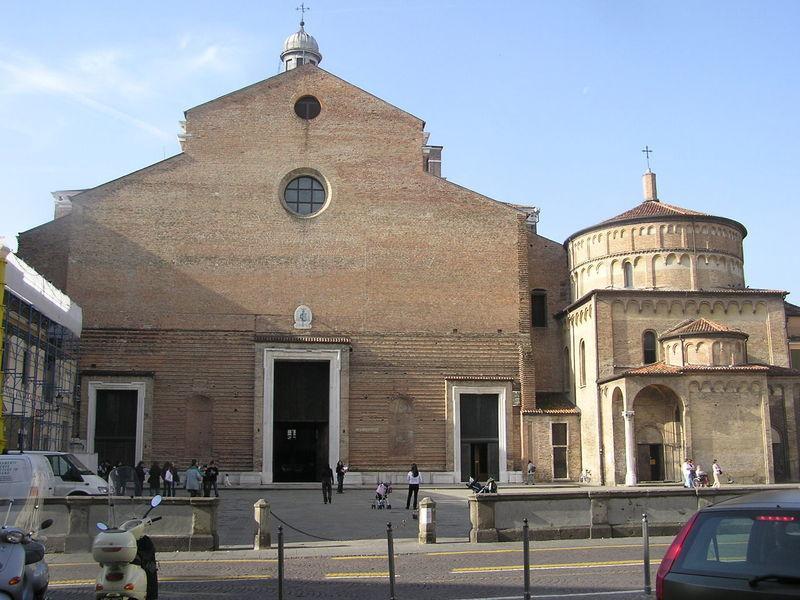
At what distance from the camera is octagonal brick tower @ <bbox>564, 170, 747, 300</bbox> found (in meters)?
38.7

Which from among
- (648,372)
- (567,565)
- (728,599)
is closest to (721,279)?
(648,372)

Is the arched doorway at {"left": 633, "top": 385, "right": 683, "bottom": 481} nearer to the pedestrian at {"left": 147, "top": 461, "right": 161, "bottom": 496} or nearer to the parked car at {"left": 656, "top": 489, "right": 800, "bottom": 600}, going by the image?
the pedestrian at {"left": 147, "top": 461, "right": 161, "bottom": 496}

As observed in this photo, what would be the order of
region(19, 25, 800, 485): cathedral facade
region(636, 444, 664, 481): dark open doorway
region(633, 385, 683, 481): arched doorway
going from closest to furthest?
region(19, 25, 800, 485): cathedral facade
region(633, 385, 683, 481): arched doorway
region(636, 444, 664, 481): dark open doorway

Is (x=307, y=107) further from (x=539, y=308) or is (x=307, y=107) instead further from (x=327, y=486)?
(x=327, y=486)

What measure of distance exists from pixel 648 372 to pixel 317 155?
15625mm

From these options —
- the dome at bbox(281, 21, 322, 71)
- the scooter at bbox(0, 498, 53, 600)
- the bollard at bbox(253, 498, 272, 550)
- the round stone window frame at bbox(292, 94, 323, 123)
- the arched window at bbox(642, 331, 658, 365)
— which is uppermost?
the dome at bbox(281, 21, 322, 71)

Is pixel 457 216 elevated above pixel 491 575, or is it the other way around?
pixel 457 216

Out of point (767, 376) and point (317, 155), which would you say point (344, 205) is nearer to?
point (317, 155)

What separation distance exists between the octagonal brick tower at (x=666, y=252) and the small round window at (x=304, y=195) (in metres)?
13.2

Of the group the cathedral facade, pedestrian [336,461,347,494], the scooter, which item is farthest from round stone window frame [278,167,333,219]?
the scooter

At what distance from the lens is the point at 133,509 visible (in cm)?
1459

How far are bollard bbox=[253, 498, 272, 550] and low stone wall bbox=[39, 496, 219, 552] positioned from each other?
72 centimetres

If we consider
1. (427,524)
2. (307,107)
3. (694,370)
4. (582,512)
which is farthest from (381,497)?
(307,107)

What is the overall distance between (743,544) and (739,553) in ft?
0.22
